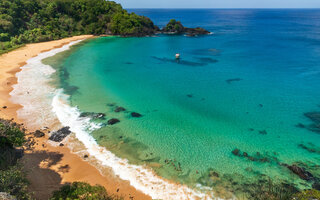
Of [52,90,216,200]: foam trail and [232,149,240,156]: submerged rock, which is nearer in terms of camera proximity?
[52,90,216,200]: foam trail

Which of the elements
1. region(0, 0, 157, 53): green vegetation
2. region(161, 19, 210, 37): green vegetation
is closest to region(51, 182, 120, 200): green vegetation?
region(0, 0, 157, 53): green vegetation

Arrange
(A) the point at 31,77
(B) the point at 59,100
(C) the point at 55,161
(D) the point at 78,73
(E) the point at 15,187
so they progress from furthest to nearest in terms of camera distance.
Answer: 1. (D) the point at 78,73
2. (A) the point at 31,77
3. (B) the point at 59,100
4. (C) the point at 55,161
5. (E) the point at 15,187

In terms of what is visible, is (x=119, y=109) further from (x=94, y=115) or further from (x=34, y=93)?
(x=34, y=93)

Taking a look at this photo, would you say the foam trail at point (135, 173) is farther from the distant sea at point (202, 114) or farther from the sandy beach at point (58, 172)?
the sandy beach at point (58, 172)

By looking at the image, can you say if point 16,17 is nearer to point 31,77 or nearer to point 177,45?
point 31,77

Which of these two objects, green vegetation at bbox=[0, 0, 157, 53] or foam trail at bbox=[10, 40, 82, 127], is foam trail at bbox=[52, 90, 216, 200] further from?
green vegetation at bbox=[0, 0, 157, 53]

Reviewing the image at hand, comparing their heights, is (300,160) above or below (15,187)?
below

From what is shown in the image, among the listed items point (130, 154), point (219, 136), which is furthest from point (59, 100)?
point (219, 136)
